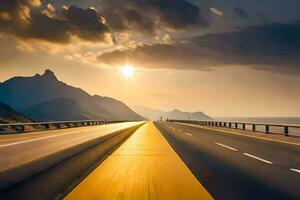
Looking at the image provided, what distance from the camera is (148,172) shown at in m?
10.1

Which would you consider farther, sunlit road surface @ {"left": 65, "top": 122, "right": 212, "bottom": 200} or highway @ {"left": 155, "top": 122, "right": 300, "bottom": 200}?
highway @ {"left": 155, "top": 122, "right": 300, "bottom": 200}

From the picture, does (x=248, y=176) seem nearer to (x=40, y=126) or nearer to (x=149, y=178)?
(x=149, y=178)

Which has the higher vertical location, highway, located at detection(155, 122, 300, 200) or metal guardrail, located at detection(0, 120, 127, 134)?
metal guardrail, located at detection(0, 120, 127, 134)

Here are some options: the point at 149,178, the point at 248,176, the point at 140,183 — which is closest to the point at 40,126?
the point at 149,178

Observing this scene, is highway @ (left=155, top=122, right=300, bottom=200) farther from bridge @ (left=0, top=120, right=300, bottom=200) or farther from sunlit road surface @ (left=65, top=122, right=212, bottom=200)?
sunlit road surface @ (left=65, top=122, right=212, bottom=200)

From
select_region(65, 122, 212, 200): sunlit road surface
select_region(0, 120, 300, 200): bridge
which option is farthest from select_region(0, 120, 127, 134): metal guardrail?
select_region(65, 122, 212, 200): sunlit road surface

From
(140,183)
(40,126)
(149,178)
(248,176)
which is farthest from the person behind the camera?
(40,126)

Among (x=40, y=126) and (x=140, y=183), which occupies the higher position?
(x=40, y=126)

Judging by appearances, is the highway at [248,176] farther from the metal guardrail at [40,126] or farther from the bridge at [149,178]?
the metal guardrail at [40,126]

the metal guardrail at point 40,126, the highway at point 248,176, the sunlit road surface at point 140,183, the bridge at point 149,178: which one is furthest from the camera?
the metal guardrail at point 40,126

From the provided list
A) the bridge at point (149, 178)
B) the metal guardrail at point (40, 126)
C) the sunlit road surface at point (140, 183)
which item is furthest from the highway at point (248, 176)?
the metal guardrail at point (40, 126)

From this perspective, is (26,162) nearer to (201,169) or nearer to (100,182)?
(100,182)

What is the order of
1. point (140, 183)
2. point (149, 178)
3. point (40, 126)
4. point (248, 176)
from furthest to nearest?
point (40, 126)
point (248, 176)
point (149, 178)
point (140, 183)

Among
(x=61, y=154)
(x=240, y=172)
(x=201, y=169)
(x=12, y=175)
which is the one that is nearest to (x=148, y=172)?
(x=201, y=169)
